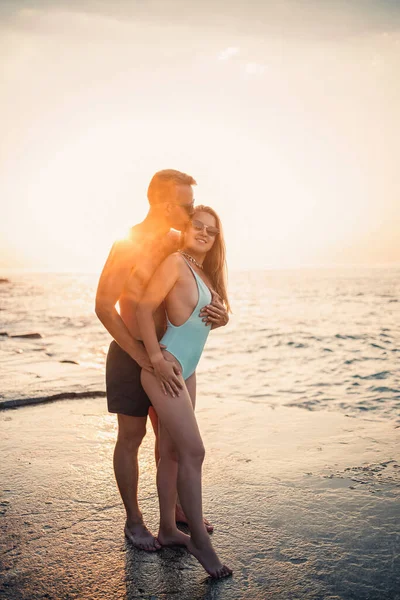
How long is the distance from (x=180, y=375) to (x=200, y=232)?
0.87 meters

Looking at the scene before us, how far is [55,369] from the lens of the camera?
8367mm

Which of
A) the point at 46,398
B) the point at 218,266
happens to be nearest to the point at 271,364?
the point at 46,398

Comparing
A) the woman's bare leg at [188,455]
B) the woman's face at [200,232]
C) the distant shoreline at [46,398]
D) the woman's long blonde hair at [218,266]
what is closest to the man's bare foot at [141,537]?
the woman's bare leg at [188,455]

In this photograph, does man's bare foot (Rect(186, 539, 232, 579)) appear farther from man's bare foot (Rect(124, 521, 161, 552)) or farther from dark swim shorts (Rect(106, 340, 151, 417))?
dark swim shorts (Rect(106, 340, 151, 417))

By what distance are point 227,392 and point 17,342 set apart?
22.6ft

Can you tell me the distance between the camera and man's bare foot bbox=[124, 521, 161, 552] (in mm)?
2945

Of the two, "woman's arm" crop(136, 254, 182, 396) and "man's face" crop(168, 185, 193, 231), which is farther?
"man's face" crop(168, 185, 193, 231)

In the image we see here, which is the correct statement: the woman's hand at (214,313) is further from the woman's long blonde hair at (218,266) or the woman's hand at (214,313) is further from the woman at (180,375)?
the woman's long blonde hair at (218,266)

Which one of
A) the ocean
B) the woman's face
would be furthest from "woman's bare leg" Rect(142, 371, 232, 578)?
the ocean

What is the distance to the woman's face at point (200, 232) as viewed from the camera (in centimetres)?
303

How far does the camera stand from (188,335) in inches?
113

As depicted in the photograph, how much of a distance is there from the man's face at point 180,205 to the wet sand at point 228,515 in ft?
6.36

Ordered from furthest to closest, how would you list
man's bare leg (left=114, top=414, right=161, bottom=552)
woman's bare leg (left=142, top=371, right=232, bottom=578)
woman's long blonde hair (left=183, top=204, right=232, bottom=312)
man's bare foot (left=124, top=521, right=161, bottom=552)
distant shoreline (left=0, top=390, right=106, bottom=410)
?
1. distant shoreline (left=0, top=390, right=106, bottom=410)
2. woman's long blonde hair (left=183, top=204, right=232, bottom=312)
3. man's bare leg (left=114, top=414, right=161, bottom=552)
4. man's bare foot (left=124, top=521, right=161, bottom=552)
5. woman's bare leg (left=142, top=371, right=232, bottom=578)

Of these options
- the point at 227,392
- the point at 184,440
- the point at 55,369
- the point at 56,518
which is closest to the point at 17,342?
the point at 55,369
